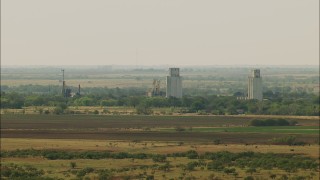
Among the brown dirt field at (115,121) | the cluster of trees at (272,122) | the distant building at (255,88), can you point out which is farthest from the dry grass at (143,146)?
the distant building at (255,88)

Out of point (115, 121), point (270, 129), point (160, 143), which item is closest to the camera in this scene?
point (160, 143)

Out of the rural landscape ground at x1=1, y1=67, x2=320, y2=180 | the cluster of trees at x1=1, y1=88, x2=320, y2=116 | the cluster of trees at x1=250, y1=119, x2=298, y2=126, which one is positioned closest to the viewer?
the rural landscape ground at x1=1, y1=67, x2=320, y2=180

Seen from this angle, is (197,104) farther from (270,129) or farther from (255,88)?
(270,129)

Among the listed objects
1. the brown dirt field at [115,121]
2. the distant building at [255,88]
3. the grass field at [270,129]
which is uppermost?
the distant building at [255,88]

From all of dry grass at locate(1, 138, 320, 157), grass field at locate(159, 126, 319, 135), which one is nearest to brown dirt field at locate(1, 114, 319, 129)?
grass field at locate(159, 126, 319, 135)

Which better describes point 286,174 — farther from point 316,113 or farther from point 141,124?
point 316,113

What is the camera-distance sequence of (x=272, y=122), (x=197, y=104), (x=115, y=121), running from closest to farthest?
1. (x=272, y=122)
2. (x=115, y=121)
3. (x=197, y=104)

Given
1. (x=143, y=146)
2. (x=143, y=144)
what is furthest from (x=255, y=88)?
(x=143, y=146)

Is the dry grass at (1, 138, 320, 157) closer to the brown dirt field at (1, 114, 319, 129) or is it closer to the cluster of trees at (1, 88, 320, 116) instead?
the brown dirt field at (1, 114, 319, 129)

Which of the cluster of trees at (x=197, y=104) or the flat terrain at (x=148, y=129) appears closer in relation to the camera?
the flat terrain at (x=148, y=129)

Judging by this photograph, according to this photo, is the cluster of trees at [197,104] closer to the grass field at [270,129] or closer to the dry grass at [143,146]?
the grass field at [270,129]

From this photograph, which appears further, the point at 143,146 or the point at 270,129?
the point at 270,129

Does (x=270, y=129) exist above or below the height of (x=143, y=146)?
below

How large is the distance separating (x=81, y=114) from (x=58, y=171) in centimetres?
7320
